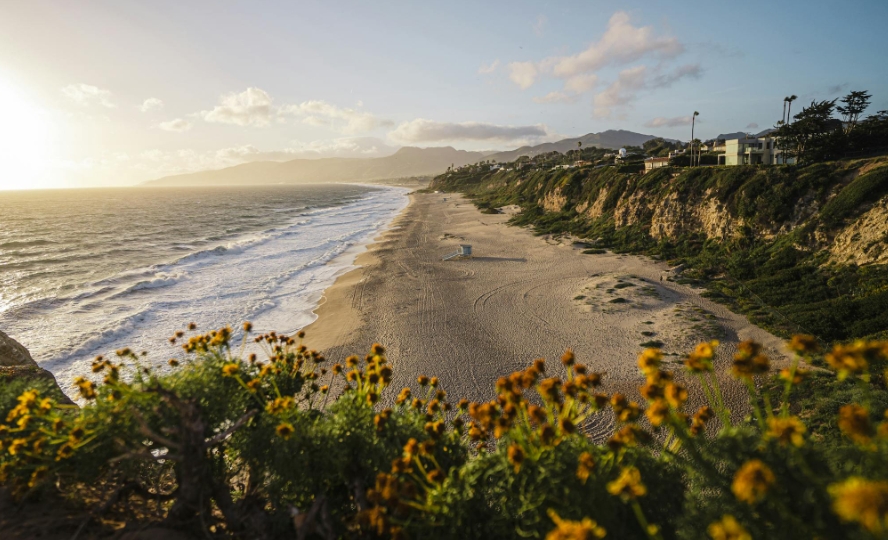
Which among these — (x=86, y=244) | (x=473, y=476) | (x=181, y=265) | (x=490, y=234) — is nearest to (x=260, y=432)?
(x=473, y=476)

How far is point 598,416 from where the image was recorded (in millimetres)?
10625

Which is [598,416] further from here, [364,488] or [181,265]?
[181,265]

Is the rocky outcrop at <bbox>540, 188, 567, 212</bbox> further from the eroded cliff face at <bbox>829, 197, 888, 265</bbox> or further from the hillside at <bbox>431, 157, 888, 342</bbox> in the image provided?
the eroded cliff face at <bbox>829, 197, 888, 265</bbox>

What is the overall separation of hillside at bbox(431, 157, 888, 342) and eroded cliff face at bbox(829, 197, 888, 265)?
0.15 feet

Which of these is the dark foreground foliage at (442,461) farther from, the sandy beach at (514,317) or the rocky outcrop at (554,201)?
the rocky outcrop at (554,201)

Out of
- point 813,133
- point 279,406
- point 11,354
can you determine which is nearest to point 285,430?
point 279,406

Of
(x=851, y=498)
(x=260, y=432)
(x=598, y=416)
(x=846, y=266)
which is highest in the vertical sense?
(x=851, y=498)

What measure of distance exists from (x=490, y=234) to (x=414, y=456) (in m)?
36.4

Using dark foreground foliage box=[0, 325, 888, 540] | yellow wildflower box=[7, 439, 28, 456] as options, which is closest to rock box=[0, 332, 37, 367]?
dark foreground foliage box=[0, 325, 888, 540]

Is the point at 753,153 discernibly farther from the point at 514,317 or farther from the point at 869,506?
the point at 869,506

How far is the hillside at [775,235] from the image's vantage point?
1606 cm

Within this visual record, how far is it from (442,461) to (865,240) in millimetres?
23629

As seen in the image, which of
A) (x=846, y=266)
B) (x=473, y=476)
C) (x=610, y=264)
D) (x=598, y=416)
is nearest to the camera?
(x=473, y=476)

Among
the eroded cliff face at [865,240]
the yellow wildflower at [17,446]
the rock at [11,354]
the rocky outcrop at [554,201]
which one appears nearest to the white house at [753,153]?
the rocky outcrop at [554,201]
